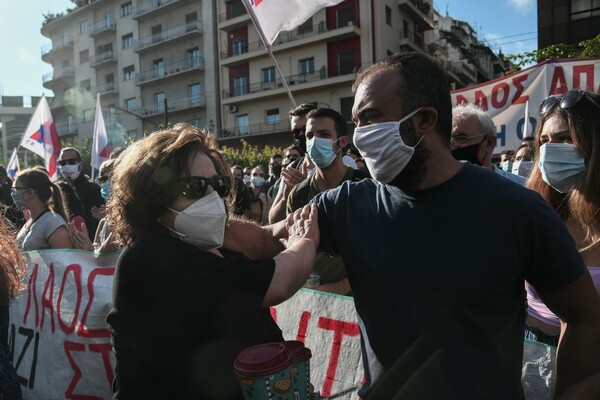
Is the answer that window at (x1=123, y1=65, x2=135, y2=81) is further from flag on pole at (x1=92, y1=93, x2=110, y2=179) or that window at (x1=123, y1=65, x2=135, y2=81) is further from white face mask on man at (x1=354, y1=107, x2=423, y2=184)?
white face mask on man at (x1=354, y1=107, x2=423, y2=184)

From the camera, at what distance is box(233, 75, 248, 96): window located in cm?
3431

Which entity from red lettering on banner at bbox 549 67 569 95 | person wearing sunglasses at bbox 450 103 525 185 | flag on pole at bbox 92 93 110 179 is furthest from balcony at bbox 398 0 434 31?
person wearing sunglasses at bbox 450 103 525 185

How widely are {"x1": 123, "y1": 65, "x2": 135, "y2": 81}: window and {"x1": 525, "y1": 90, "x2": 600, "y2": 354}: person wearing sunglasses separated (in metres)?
41.6

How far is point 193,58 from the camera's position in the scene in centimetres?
3656

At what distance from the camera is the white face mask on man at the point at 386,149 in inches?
61.8

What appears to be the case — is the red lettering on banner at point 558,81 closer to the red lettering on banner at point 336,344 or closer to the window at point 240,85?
the red lettering on banner at point 336,344

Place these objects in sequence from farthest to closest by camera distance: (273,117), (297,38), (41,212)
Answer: (273,117) < (297,38) < (41,212)

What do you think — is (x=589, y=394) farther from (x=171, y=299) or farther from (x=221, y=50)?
(x=221, y=50)

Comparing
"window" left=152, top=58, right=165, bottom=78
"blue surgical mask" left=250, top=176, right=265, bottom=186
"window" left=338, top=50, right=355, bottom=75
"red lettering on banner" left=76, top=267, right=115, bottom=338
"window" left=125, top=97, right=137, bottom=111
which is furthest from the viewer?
"window" left=125, top=97, right=137, bottom=111

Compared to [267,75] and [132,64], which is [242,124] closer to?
[267,75]

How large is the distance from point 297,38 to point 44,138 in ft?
79.8

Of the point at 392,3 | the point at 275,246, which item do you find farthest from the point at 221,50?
the point at 275,246

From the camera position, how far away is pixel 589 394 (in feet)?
4.81

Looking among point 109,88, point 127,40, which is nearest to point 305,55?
point 127,40
